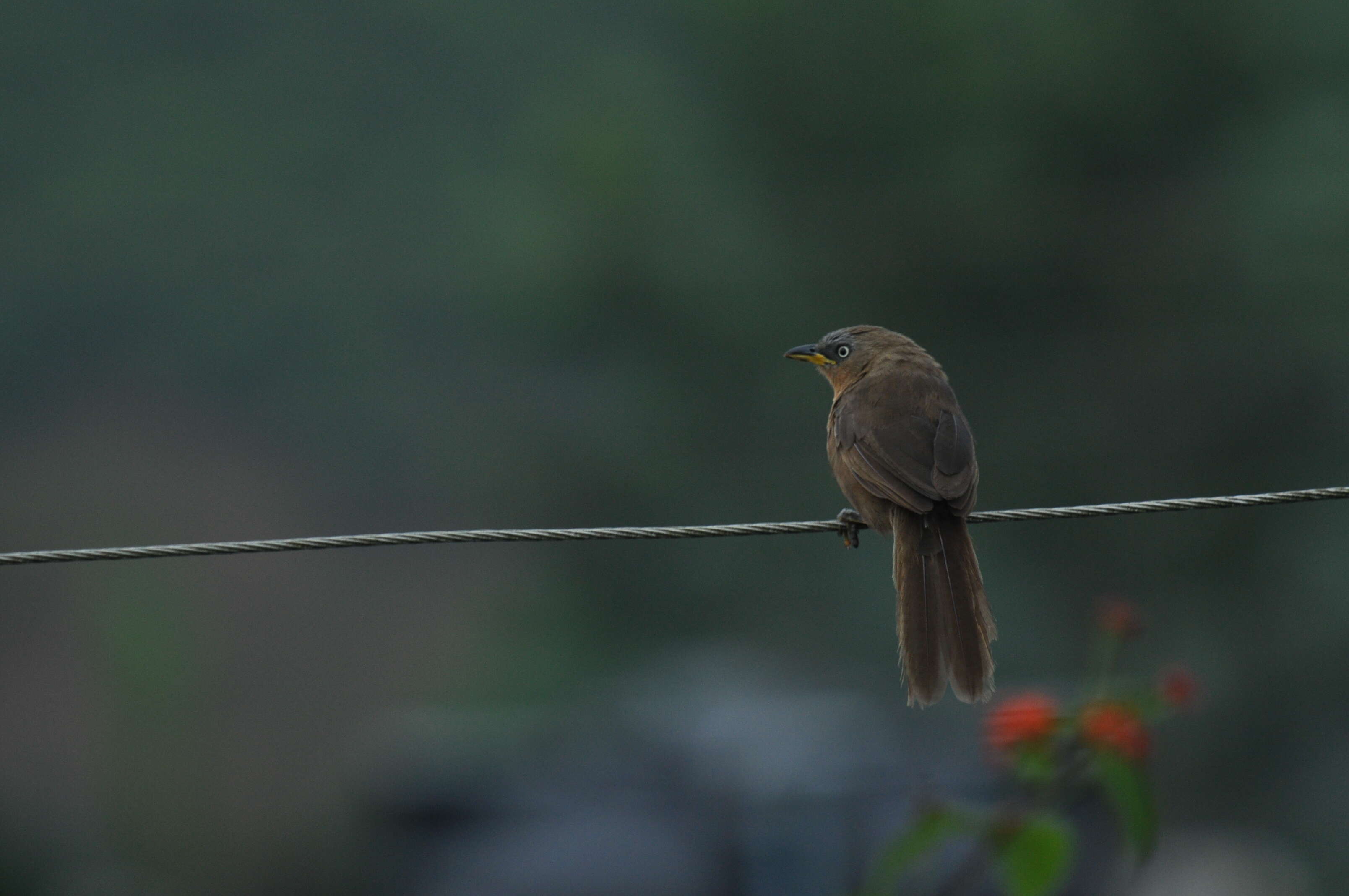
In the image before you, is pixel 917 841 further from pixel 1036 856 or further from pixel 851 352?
pixel 851 352

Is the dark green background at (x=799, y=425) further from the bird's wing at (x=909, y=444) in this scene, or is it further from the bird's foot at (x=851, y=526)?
the bird's foot at (x=851, y=526)

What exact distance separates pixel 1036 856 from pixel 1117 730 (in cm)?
31

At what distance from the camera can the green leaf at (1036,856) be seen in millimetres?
2812

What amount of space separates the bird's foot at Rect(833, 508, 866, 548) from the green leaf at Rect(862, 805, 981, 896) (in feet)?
9.65

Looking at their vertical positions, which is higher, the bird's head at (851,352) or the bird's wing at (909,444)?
the bird's head at (851,352)

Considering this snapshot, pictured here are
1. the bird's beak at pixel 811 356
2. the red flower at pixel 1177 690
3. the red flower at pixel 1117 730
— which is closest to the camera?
the red flower at pixel 1117 730

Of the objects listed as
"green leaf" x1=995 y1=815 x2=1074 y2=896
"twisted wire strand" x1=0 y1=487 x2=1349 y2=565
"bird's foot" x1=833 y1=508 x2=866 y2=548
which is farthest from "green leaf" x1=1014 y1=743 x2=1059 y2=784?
"bird's foot" x1=833 y1=508 x2=866 y2=548

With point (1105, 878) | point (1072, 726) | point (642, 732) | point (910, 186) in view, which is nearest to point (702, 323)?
point (910, 186)

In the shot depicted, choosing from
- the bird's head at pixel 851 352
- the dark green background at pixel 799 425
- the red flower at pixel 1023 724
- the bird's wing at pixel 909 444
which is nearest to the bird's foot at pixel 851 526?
the bird's wing at pixel 909 444

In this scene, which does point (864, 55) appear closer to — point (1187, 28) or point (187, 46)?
point (1187, 28)

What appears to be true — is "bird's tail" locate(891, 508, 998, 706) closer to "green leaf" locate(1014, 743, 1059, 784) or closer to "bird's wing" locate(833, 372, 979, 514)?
"bird's wing" locate(833, 372, 979, 514)

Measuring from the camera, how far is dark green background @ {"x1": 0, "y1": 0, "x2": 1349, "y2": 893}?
55.8 feet

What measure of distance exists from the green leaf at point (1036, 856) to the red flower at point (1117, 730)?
172 mm

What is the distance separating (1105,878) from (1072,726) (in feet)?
38.7
